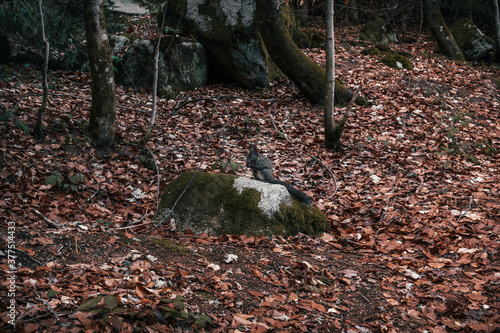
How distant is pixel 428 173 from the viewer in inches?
241

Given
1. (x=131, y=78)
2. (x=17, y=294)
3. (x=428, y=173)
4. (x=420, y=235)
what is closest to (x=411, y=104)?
(x=428, y=173)

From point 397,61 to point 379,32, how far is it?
3.79 metres

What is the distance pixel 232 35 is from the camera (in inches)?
362

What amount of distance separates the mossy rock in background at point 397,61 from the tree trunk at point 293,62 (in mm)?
2817

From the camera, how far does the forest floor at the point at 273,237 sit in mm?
2824

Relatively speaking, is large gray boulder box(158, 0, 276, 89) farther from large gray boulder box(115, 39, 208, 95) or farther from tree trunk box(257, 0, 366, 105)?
tree trunk box(257, 0, 366, 105)

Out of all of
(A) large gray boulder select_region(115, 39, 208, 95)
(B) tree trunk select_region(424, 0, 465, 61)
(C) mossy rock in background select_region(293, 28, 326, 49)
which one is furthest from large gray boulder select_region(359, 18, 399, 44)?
(A) large gray boulder select_region(115, 39, 208, 95)

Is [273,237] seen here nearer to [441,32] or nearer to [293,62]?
[293,62]

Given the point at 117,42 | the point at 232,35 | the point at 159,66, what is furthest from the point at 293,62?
the point at 117,42

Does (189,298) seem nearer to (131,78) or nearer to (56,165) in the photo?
(56,165)

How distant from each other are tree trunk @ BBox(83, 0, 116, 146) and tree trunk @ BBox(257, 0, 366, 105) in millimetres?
3645

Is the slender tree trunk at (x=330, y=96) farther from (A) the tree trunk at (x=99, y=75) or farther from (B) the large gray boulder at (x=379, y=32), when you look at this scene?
(B) the large gray boulder at (x=379, y=32)

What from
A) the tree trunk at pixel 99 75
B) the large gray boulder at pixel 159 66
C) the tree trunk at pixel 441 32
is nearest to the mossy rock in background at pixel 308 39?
the tree trunk at pixel 441 32

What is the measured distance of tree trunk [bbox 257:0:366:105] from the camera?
8.25m
